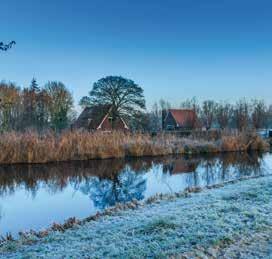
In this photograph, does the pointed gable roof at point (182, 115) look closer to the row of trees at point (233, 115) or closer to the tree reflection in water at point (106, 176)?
the row of trees at point (233, 115)

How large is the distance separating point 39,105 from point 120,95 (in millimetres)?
10729

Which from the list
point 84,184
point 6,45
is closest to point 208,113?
point 84,184

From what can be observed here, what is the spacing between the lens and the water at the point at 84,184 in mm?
7293

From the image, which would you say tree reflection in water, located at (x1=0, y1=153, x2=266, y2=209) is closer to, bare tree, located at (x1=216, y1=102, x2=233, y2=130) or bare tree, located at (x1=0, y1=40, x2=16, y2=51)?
bare tree, located at (x1=0, y1=40, x2=16, y2=51)

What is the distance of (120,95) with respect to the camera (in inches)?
1255

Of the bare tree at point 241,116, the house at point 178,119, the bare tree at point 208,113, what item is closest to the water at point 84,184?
the bare tree at point 241,116

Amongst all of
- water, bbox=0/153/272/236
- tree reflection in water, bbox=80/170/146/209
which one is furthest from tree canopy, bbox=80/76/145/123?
tree reflection in water, bbox=80/170/146/209

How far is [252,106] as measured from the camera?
113ft

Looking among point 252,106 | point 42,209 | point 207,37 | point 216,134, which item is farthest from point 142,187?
point 252,106

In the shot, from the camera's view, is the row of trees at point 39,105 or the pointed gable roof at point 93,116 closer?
the pointed gable roof at point 93,116

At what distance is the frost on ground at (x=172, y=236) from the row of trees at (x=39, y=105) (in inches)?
1166

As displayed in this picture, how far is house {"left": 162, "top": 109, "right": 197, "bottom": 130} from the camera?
40153 mm

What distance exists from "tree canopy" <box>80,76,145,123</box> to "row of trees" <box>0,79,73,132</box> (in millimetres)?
4917

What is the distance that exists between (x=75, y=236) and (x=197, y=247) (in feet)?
5.50
